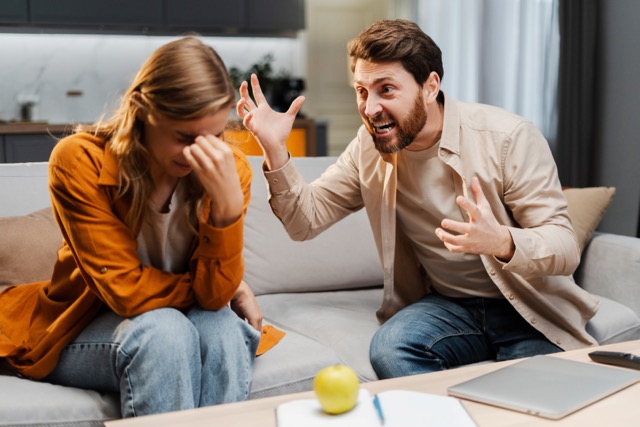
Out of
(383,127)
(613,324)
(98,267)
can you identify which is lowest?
(613,324)

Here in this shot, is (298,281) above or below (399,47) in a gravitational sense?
below

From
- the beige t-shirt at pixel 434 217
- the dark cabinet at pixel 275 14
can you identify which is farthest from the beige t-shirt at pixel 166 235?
the dark cabinet at pixel 275 14

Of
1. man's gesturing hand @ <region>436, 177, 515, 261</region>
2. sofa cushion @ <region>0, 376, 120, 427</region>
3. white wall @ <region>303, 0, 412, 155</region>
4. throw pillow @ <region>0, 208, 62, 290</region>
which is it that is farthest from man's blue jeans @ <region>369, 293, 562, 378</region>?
white wall @ <region>303, 0, 412, 155</region>

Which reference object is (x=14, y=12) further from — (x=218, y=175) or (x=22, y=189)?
(x=218, y=175)

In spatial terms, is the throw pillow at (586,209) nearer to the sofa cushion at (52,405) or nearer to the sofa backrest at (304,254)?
the sofa backrest at (304,254)

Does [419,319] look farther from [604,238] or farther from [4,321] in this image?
[4,321]

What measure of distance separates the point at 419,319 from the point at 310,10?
4686 mm

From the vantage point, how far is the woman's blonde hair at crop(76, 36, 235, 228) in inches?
57.4

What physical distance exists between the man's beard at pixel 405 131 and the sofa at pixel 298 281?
1.59 ft

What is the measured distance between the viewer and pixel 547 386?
132cm

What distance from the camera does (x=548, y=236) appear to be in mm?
1806

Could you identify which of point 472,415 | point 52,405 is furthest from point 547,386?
point 52,405

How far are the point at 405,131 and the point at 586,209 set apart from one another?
80 centimetres

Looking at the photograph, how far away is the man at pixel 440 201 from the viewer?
189 centimetres
